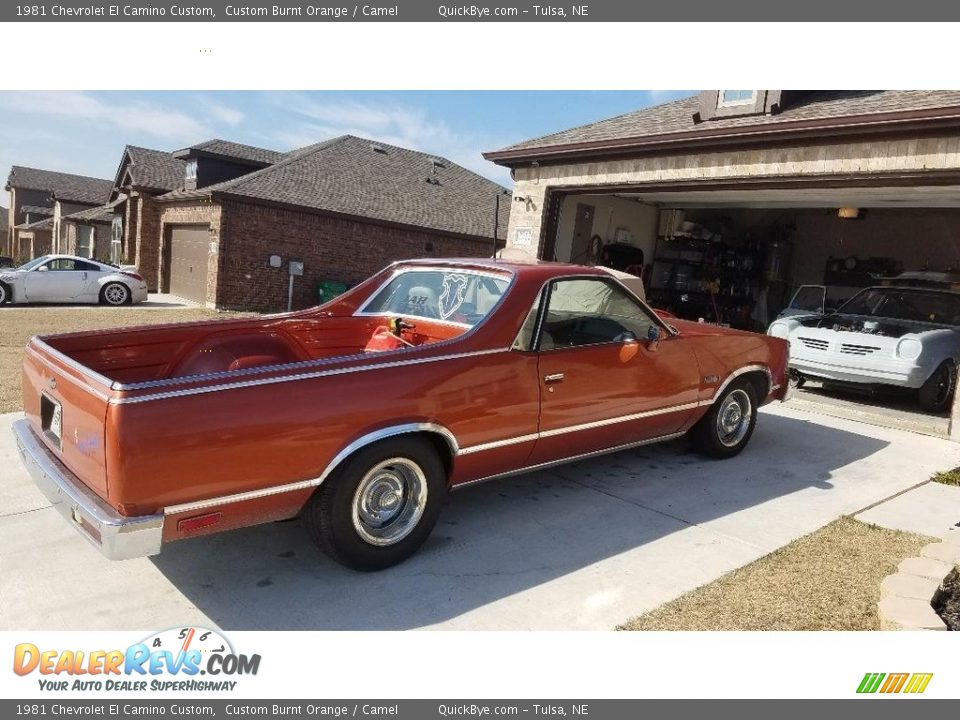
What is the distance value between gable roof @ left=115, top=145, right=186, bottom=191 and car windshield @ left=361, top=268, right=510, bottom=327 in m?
21.1

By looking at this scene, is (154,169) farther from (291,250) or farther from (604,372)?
(604,372)

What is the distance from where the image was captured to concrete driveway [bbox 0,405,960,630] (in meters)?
3.08

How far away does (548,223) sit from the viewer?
11.6 m

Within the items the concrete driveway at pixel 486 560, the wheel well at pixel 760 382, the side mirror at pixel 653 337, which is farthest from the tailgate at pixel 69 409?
the wheel well at pixel 760 382

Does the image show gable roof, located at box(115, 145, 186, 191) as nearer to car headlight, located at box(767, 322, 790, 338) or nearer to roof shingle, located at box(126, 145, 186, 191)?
roof shingle, located at box(126, 145, 186, 191)

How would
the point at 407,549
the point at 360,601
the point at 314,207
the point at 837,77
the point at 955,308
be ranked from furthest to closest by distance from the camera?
1. the point at 314,207
2. the point at 955,308
3. the point at 837,77
4. the point at 407,549
5. the point at 360,601

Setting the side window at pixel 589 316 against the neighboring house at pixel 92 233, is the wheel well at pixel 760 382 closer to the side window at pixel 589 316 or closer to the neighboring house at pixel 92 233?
the side window at pixel 589 316

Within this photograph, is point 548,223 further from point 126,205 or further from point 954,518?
point 126,205

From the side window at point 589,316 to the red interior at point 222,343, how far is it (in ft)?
1.94

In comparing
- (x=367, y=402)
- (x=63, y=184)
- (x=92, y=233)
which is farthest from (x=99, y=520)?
(x=63, y=184)

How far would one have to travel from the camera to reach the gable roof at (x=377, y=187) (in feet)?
61.9

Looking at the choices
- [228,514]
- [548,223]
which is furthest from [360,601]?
[548,223]

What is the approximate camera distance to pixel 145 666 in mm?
2701

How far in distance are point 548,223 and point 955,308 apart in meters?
6.00
